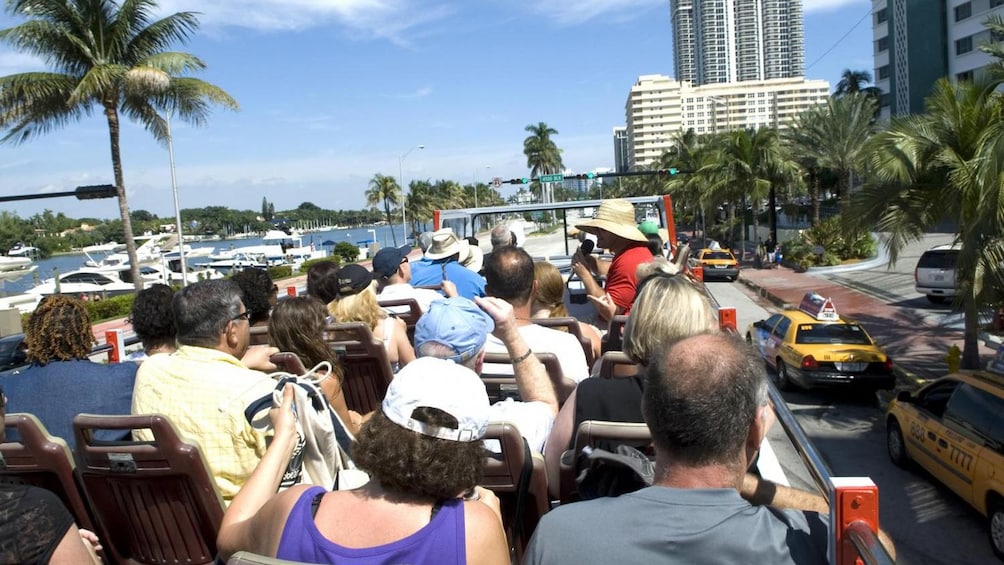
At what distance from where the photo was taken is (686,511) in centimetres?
178

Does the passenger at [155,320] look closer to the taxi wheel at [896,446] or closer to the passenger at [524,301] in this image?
the passenger at [524,301]

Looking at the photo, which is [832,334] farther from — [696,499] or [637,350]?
[696,499]

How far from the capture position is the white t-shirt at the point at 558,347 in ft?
13.1

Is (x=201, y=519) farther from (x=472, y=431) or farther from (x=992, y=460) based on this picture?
(x=992, y=460)

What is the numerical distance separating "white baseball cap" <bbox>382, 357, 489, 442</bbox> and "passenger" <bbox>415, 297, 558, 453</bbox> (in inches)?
33.4

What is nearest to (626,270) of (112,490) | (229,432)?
(229,432)

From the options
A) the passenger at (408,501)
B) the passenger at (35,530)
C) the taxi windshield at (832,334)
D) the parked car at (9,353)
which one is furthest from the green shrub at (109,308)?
the passenger at (408,501)

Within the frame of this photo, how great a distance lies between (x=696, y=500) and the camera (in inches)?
70.5

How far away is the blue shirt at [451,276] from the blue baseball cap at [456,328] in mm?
2263

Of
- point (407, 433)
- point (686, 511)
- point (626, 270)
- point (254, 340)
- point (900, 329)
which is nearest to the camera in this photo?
point (686, 511)

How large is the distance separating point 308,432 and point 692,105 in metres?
190

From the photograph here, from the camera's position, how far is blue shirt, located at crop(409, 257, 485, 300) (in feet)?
21.2

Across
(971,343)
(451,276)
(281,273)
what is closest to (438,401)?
(451,276)

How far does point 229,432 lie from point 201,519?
344 mm
